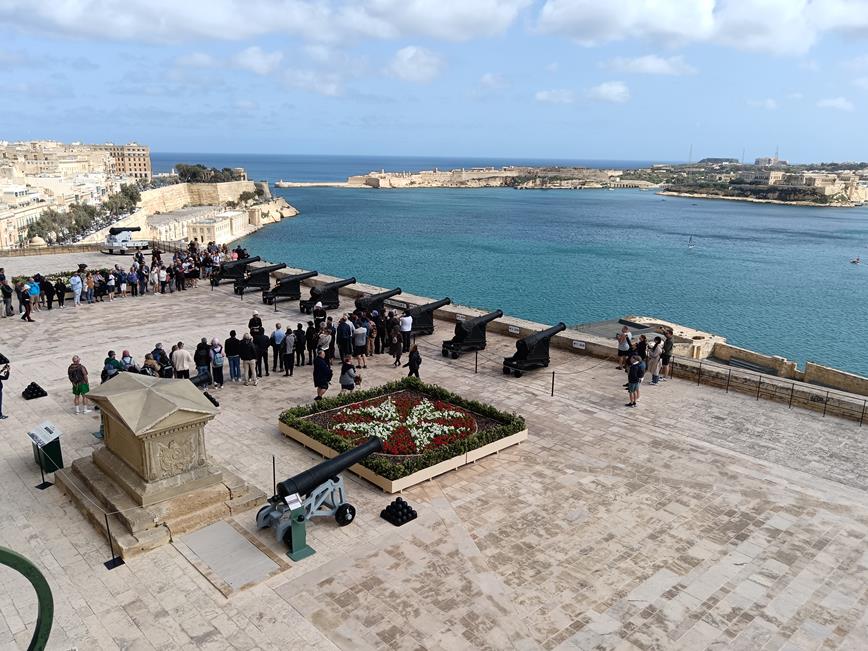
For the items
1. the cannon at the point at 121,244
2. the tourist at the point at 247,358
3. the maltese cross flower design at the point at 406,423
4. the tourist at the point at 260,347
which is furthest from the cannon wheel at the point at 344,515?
the cannon at the point at 121,244

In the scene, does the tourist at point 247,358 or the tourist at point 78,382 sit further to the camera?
the tourist at point 247,358

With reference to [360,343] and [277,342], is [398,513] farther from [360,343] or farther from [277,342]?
[360,343]

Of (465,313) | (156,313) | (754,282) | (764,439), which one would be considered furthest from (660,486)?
(754,282)

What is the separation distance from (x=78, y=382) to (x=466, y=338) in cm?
720

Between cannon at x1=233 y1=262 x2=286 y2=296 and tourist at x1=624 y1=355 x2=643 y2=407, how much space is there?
12.0m

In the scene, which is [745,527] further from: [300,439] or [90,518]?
[90,518]

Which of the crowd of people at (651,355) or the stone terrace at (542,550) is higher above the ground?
the crowd of people at (651,355)

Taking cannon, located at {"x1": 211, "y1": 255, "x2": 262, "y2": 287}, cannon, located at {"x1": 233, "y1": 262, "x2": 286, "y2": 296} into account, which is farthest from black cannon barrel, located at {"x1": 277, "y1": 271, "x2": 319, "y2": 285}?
cannon, located at {"x1": 211, "y1": 255, "x2": 262, "y2": 287}

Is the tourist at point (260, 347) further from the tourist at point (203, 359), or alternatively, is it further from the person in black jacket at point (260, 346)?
the tourist at point (203, 359)

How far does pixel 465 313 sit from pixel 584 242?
207 feet

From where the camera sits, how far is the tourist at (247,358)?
37.8ft

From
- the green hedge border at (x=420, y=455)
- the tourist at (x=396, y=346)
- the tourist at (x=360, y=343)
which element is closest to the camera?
the green hedge border at (x=420, y=455)

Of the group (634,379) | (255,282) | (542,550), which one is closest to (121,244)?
(255,282)

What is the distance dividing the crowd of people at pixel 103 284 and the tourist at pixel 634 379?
14.1 metres
